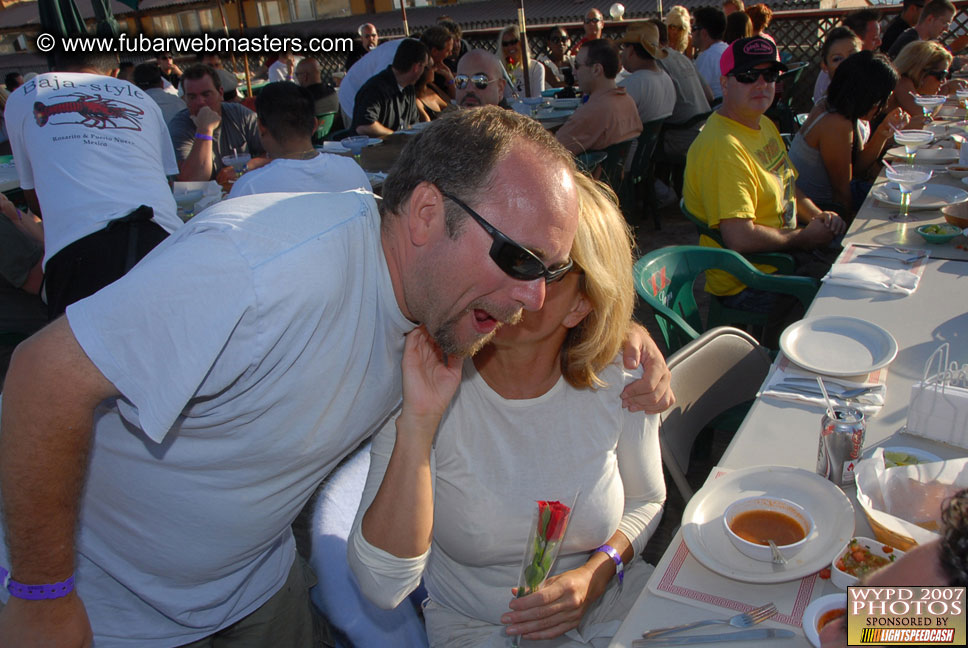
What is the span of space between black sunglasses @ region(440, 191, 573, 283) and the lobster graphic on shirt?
7.61 ft

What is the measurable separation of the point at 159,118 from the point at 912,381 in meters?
3.30

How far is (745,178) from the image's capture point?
3.43m

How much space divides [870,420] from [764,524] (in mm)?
612

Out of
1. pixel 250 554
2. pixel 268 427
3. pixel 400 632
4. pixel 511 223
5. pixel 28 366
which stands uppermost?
pixel 511 223

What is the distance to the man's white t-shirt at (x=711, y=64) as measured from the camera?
8.09 metres

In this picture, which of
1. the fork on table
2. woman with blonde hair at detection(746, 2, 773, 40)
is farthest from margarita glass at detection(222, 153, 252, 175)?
woman with blonde hair at detection(746, 2, 773, 40)

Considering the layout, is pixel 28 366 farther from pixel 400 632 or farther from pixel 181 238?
pixel 400 632

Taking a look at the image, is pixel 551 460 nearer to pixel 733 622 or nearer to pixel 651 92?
pixel 733 622

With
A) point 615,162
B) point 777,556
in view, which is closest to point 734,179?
point 777,556

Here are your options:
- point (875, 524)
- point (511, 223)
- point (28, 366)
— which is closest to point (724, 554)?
point (875, 524)

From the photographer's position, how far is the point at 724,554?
1.50 metres

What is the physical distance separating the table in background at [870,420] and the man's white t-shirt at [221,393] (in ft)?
2.44

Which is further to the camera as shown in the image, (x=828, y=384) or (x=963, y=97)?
(x=963, y=97)

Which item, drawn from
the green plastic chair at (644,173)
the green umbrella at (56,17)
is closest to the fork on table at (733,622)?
the green plastic chair at (644,173)
